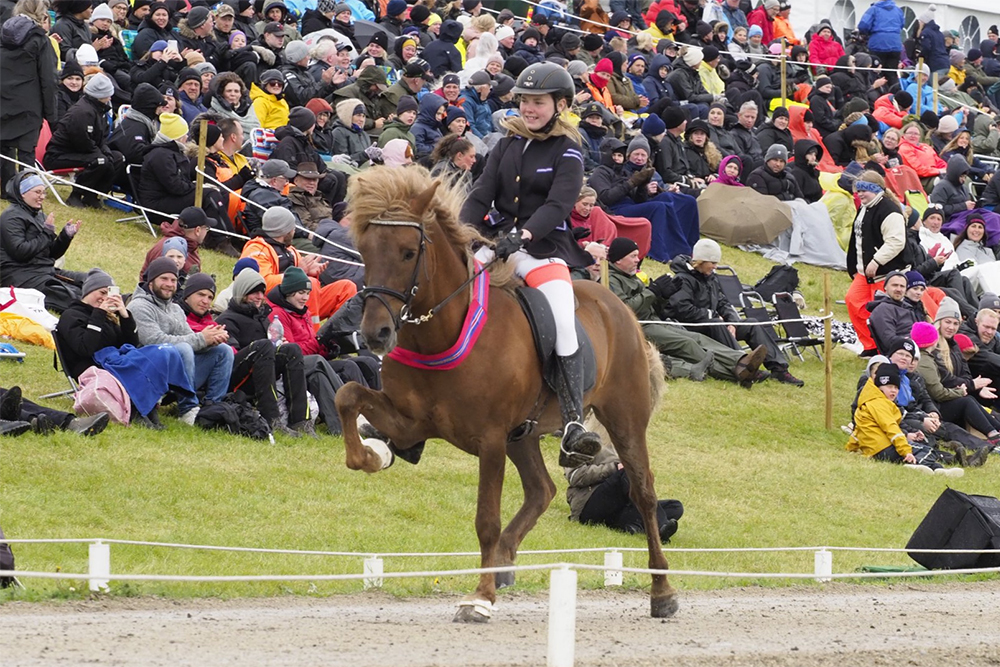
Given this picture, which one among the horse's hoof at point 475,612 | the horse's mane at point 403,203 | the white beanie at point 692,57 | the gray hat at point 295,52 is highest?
the white beanie at point 692,57

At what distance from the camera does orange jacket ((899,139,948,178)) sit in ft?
87.3

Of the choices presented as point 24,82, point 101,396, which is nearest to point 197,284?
point 101,396

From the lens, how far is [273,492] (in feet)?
37.4

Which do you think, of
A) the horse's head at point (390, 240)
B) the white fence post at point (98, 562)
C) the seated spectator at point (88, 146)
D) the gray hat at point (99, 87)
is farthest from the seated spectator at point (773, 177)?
the white fence post at point (98, 562)

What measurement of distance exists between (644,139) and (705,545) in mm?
9816

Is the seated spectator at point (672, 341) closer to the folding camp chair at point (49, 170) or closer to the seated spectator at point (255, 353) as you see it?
the seated spectator at point (255, 353)

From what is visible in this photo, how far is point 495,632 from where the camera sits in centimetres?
773

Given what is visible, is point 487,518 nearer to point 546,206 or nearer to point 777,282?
point 546,206

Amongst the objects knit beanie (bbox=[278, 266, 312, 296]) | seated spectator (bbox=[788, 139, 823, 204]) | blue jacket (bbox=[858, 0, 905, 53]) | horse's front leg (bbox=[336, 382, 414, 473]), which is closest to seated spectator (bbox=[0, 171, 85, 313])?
knit beanie (bbox=[278, 266, 312, 296])

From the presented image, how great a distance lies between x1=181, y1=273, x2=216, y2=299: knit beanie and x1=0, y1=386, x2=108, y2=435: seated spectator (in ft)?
5.29

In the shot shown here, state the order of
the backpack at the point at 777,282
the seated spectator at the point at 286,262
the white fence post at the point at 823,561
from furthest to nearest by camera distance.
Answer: the backpack at the point at 777,282 → the seated spectator at the point at 286,262 → the white fence post at the point at 823,561

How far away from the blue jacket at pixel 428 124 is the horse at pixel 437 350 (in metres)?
11.6

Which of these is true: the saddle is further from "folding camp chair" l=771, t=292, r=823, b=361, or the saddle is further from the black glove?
"folding camp chair" l=771, t=292, r=823, b=361

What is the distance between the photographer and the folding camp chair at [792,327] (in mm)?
19219
